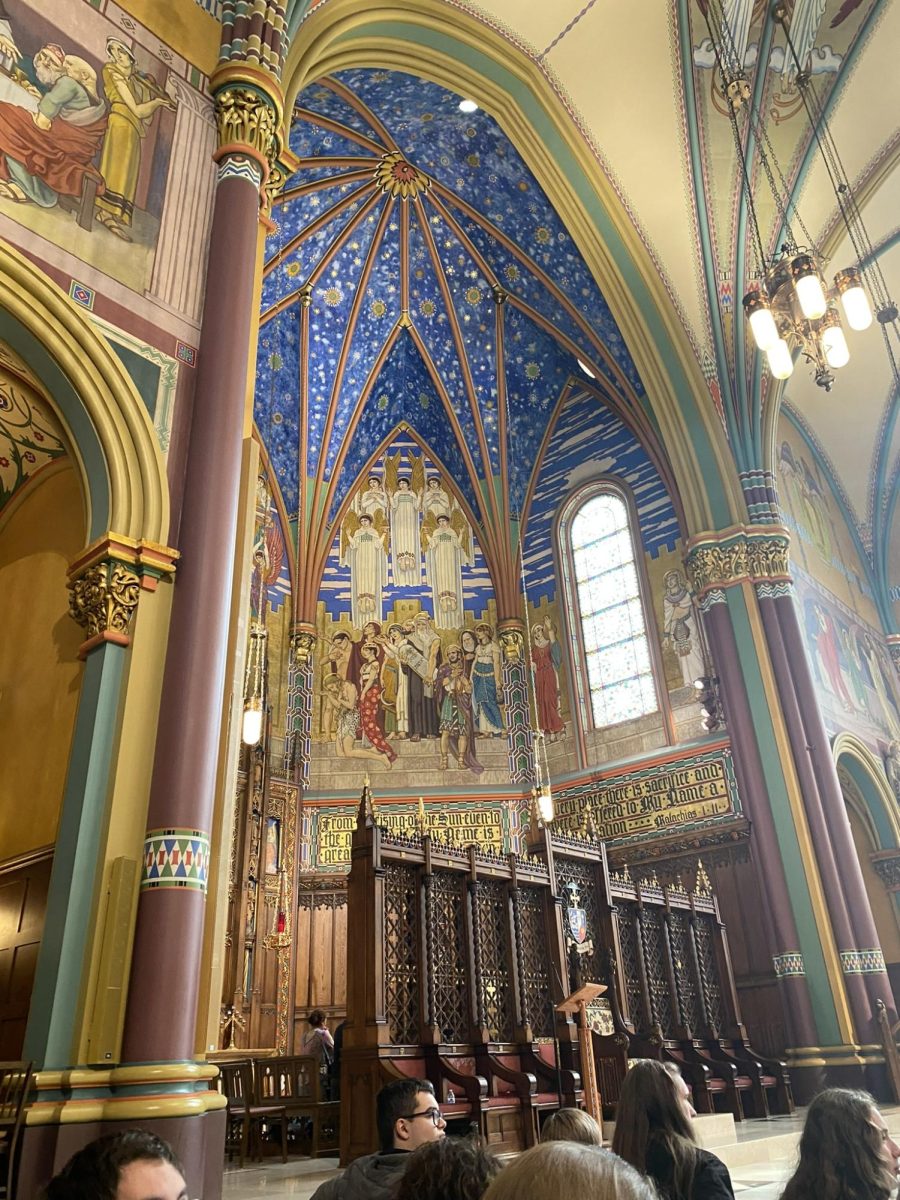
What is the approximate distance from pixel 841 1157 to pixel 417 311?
51.7 feet

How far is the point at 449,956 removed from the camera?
8352 mm

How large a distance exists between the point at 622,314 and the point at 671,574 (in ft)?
13.2

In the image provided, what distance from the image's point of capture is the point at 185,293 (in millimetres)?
6883

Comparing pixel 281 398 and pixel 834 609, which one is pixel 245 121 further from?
pixel 834 609

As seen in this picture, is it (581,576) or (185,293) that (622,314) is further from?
(185,293)

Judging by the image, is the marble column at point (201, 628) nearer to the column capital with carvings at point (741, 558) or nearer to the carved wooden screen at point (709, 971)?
the carved wooden screen at point (709, 971)

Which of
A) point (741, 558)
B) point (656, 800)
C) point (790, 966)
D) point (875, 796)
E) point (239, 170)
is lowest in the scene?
point (790, 966)

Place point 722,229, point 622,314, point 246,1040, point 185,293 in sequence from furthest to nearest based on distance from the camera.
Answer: point 622,314 < point 722,229 < point 246,1040 < point 185,293

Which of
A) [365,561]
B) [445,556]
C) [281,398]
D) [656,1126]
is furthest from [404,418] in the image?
[656,1126]

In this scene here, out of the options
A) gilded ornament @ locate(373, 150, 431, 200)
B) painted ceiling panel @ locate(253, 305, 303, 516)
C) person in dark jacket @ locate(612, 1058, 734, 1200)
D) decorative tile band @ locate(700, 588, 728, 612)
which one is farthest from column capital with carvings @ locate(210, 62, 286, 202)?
decorative tile band @ locate(700, 588, 728, 612)

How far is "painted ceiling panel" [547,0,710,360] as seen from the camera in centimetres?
1189

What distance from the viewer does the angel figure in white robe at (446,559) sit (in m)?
16.3

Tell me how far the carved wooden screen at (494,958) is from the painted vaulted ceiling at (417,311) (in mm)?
8361

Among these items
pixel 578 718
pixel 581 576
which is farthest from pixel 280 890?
pixel 581 576
